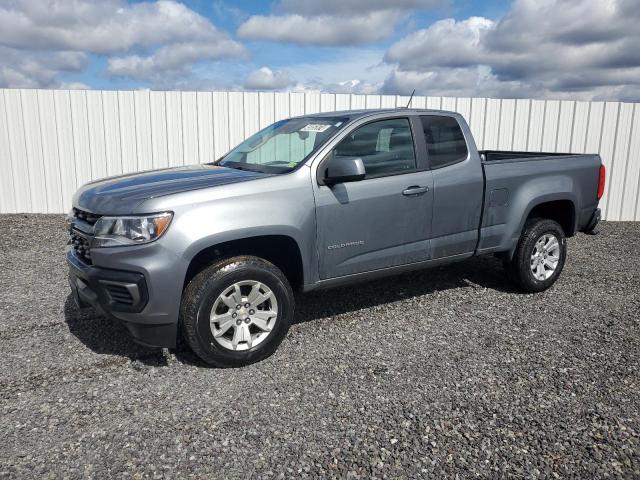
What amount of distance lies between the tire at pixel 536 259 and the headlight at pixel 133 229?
358 cm

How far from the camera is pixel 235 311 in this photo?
3.57 metres

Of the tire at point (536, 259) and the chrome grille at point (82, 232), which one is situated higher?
the chrome grille at point (82, 232)

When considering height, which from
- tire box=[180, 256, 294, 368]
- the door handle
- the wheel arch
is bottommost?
tire box=[180, 256, 294, 368]

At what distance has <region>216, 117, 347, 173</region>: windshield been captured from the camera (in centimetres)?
405

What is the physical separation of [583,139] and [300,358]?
8.40 meters

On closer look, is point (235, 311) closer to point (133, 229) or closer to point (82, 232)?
point (133, 229)

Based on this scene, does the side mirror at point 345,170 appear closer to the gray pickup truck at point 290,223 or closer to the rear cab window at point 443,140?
the gray pickup truck at point 290,223

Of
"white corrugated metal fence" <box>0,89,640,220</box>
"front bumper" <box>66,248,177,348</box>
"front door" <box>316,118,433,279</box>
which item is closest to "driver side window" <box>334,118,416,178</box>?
"front door" <box>316,118,433,279</box>

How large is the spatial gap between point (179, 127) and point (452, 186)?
6585mm

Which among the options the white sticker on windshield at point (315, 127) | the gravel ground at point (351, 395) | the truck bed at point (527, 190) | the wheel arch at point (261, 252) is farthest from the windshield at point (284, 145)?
the truck bed at point (527, 190)

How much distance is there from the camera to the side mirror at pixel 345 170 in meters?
3.68

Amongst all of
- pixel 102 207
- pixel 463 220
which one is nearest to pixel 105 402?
pixel 102 207

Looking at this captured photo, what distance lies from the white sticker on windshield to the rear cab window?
953 millimetres

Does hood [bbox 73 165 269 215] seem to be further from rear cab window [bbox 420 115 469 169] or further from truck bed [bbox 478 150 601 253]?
truck bed [bbox 478 150 601 253]
